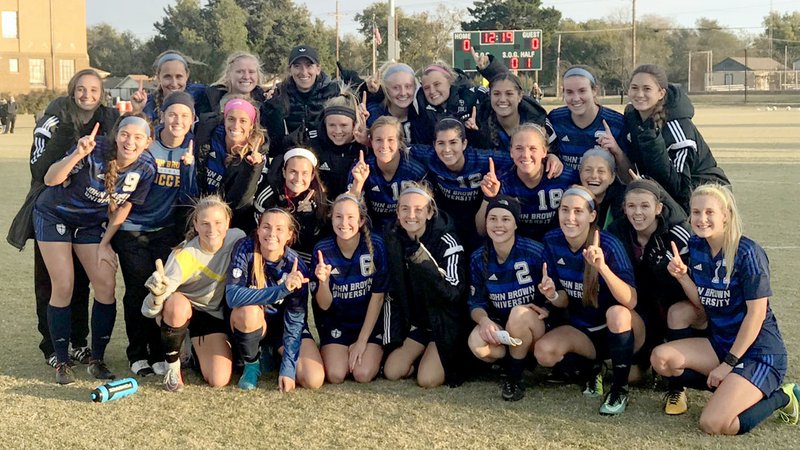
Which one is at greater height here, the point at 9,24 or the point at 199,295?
the point at 9,24

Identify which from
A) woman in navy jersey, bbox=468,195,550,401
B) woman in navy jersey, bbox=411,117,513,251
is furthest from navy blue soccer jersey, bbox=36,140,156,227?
woman in navy jersey, bbox=468,195,550,401

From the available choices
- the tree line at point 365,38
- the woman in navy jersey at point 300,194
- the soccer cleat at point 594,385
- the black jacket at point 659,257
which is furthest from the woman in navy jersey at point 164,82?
the tree line at point 365,38

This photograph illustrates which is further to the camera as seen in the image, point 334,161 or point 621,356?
point 334,161

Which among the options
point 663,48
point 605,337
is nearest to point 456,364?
point 605,337

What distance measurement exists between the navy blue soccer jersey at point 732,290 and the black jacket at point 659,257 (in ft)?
0.70

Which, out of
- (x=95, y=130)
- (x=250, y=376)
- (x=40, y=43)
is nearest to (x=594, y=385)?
(x=250, y=376)

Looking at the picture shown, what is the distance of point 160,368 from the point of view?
16.4 feet

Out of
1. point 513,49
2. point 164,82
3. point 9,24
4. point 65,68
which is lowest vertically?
point 164,82

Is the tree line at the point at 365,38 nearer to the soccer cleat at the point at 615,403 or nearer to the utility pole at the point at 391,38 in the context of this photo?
the utility pole at the point at 391,38

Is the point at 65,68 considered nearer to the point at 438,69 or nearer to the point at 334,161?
the point at 438,69

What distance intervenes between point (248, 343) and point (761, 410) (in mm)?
2765

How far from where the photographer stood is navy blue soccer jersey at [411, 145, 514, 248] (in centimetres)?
528

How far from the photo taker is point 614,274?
14.6ft

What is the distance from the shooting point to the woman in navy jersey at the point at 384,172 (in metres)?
5.14
